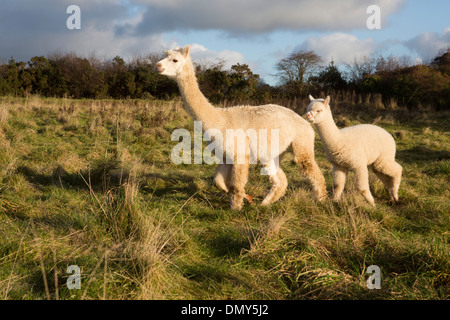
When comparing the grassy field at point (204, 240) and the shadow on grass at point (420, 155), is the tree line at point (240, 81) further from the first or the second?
the grassy field at point (204, 240)

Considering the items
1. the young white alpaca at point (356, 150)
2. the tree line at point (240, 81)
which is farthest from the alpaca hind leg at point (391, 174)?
the tree line at point (240, 81)

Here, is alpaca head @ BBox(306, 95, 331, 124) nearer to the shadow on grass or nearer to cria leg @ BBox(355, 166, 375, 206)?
cria leg @ BBox(355, 166, 375, 206)

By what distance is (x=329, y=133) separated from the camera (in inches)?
210

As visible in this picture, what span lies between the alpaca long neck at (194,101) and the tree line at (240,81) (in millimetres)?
15524

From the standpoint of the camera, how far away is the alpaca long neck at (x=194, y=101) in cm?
481

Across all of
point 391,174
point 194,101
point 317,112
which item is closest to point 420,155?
point 391,174

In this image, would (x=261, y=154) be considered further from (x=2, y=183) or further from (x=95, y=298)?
(x=2, y=183)

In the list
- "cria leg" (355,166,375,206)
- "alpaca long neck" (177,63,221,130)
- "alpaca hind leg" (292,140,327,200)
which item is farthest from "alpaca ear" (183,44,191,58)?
"cria leg" (355,166,375,206)

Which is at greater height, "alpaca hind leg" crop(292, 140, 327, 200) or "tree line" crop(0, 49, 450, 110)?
"tree line" crop(0, 49, 450, 110)

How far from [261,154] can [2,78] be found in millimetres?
23899

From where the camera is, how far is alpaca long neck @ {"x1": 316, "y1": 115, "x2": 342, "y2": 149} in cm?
531

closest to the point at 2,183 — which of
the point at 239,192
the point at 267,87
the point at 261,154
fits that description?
the point at 239,192

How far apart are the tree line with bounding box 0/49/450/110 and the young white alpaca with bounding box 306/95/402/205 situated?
13692 mm

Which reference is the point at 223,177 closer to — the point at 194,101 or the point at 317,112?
the point at 194,101
